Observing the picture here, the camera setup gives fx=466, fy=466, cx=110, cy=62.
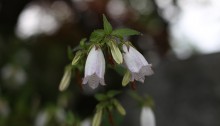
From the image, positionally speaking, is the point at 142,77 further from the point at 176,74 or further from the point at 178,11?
the point at 178,11

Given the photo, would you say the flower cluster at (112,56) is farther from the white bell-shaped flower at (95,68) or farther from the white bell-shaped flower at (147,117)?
the white bell-shaped flower at (147,117)

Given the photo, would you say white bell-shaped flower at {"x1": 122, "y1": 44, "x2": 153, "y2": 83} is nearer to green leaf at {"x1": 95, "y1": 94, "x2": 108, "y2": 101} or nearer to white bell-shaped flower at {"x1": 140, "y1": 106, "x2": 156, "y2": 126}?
green leaf at {"x1": 95, "y1": 94, "x2": 108, "y2": 101}

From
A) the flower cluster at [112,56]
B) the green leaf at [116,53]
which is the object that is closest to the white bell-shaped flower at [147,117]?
the flower cluster at [112,56]

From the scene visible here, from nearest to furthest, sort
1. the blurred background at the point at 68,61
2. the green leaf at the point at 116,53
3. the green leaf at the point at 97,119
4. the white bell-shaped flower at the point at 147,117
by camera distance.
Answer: the green leaf at the point at 116,53
the green leaf at the point at 97,119
the white bell-shaped flower at the point at 147,117
the blurred background at the point at 68,61

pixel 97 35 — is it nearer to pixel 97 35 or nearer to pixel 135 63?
pixel 97 35

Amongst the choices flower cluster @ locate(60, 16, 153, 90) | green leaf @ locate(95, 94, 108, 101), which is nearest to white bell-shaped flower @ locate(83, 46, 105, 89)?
flower cluster @ locate(60, 16, 153, 90)

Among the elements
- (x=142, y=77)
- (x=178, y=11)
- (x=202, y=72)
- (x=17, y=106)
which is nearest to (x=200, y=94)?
(x=202, y=72)

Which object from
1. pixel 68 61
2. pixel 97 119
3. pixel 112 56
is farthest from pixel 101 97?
pixel 68 61

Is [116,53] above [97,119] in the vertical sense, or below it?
above
